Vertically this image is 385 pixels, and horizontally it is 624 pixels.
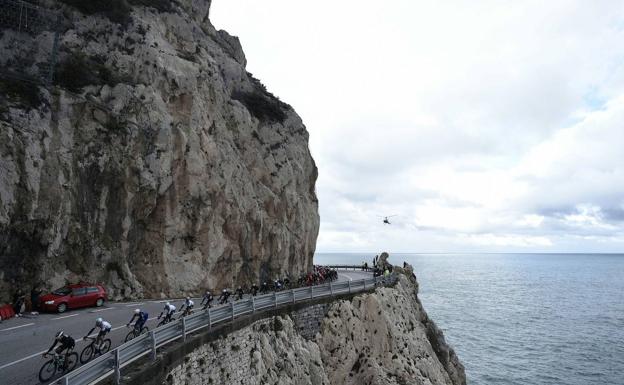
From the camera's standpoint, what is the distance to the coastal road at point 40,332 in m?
11.8

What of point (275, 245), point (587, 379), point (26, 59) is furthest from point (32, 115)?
point (587, 379)

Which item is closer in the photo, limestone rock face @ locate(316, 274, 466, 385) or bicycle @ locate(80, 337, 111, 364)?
bicycle @ locate(80, 337, 111, 364)

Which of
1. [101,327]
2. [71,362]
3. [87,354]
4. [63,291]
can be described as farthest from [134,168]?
[71,362]

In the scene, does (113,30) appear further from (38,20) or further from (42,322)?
(42,322)

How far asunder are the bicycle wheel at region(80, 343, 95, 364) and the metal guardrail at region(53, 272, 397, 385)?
5.85ft

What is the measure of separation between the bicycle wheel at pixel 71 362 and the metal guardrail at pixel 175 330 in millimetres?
1591

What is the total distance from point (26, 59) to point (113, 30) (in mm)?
7261

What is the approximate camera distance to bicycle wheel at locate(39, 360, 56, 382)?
36.6 ft

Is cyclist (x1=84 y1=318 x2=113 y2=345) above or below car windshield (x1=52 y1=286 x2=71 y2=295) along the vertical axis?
below

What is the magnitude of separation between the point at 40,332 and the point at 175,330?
20.1ft

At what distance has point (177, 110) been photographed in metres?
31.1

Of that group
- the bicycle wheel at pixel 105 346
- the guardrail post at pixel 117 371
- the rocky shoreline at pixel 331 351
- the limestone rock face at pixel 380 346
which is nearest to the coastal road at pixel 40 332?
the bicycle wheel at pixel 105 346

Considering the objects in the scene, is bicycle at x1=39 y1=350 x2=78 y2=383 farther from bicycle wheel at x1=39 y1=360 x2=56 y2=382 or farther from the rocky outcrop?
the rocky outcrop

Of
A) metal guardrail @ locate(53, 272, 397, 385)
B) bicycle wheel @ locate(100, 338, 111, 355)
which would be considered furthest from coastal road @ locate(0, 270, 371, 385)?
metal guardrail @ locate(53, 272, 397, 385)
